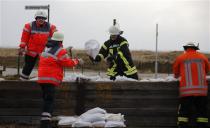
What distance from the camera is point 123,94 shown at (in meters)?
9.68

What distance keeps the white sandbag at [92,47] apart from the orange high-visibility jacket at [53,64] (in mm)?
1867

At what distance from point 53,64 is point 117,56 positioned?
6.07 ft

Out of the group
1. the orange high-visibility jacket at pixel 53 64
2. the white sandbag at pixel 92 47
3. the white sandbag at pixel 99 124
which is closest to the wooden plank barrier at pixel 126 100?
the orange high-visibility jacket at pixel 53 64

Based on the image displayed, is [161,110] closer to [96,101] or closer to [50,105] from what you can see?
[96,101]

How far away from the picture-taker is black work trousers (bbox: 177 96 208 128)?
30.7ft

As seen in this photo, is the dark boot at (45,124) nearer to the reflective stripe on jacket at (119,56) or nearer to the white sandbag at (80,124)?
the white sandbag at (80,124)

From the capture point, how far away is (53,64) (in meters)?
9.18

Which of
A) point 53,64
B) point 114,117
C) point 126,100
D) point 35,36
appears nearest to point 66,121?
point 114,117

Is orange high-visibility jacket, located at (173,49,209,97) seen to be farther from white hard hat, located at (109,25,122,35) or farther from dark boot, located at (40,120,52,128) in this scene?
dark boot, located at (40,120,52,128)

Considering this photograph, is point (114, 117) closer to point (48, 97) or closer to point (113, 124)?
point (113, 124)

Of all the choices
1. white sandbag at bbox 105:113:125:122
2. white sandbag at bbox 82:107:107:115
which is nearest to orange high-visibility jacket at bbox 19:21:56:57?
white sandbag at bbox 82:107:107:115

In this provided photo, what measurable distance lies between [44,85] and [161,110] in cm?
228

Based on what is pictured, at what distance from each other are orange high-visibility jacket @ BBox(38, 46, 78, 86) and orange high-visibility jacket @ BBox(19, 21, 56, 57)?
158 cm

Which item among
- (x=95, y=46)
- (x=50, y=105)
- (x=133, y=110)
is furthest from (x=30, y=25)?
(x=133, y=110)
